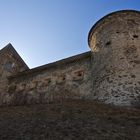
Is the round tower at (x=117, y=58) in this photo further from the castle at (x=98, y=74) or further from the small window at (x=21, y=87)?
the small window at (x=21, y=87)

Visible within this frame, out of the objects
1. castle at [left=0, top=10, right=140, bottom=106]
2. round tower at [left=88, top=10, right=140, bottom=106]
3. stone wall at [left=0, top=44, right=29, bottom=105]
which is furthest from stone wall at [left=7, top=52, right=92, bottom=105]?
round tower at [left=88, top=10, right=140, bottom=106]

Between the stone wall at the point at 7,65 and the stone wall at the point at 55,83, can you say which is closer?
the stone wall at the point at 55,83

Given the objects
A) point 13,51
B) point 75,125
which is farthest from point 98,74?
point 13,51

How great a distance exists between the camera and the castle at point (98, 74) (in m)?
11.1

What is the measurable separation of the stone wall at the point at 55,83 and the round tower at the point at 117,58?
3.14 feet

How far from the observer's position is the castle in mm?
11078

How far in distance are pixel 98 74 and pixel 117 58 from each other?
1346mm

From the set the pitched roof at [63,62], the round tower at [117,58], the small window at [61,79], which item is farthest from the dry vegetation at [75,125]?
the pitched roof at [63,62]

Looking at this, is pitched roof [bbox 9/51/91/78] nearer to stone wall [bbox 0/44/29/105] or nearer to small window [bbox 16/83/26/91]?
small window [bbox 16/83/26/91]

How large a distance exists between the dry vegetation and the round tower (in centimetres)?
156

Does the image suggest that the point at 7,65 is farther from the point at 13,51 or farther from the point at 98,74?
the point at 98,74

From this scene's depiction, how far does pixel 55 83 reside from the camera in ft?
48.1

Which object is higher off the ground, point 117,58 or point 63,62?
point 63,62

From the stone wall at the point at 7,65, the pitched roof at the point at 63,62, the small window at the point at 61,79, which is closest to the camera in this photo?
the pitched roof at the point at 63,62
